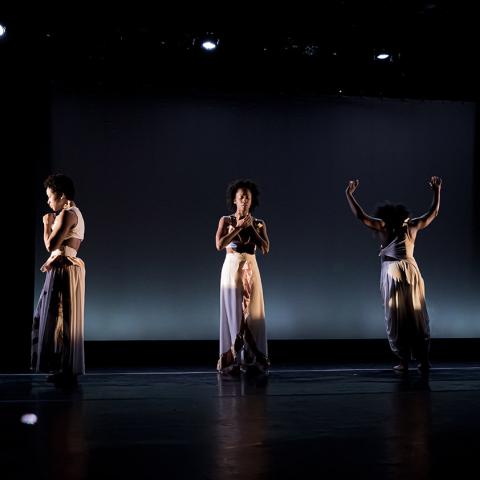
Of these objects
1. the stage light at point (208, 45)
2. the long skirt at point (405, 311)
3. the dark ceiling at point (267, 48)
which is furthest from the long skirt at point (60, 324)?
the stage light at point (208, 45)

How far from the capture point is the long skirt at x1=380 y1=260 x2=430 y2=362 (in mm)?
6066

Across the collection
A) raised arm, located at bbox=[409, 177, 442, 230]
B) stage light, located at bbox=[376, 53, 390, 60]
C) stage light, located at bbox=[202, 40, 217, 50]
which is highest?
stage light, located at bbox=[202, 40, 217, 50]

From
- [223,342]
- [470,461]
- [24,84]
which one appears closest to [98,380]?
[223,342]

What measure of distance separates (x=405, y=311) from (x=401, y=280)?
260 mm

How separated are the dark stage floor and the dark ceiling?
3060 mm

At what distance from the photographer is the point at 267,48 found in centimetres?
673

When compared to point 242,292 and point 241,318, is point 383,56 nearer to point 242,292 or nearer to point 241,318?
point 242,292

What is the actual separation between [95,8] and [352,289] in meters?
3.77

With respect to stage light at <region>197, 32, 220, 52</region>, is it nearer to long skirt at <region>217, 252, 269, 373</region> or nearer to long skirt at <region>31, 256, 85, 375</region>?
long skirt at <region>217, 252, 269, 373</region>

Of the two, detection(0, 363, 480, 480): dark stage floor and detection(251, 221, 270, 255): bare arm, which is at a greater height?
detection(251, 221, 270, 255): bare arm

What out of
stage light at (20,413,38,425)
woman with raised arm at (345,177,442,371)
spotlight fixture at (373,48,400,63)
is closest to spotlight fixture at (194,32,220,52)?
spotlight fixture at (373,48,400,63)

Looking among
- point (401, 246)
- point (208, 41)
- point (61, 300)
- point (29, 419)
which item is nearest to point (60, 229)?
point (61, 300)

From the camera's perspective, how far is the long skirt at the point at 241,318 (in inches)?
224

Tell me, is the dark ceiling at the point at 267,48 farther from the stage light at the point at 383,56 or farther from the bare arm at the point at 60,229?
the bare arm at the point at 60,229
